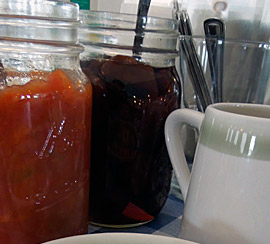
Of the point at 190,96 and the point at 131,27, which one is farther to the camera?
the point at 190,96

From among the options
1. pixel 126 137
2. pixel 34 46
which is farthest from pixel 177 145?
pixel 34 46

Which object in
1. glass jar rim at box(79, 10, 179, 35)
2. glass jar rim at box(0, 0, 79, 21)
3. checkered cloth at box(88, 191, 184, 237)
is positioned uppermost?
glass jar rim at box(0, 0, 79, 21)

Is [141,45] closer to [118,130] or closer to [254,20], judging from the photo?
[118,130]

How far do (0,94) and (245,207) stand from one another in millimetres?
200

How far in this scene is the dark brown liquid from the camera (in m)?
0.34

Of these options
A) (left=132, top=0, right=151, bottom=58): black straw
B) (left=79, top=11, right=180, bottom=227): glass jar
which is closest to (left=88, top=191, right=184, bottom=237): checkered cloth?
(left=79, top=11, right=180, bottom=227): glass jar

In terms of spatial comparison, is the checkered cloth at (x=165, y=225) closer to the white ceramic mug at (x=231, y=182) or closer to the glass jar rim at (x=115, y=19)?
the white ceramic mug at (x=231, y=182)

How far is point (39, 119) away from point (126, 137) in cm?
10

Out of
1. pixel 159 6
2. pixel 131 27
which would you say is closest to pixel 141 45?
pixel 131 27

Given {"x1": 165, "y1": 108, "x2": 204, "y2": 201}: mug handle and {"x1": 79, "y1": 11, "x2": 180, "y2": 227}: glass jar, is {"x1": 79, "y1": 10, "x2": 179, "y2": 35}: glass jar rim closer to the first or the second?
{"x1": 79, "y1": 11, "x2": 180, "y2": 227}: glass jar

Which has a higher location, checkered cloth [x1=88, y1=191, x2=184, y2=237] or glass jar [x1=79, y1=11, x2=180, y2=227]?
glass jar [x1=79, y1=11, x2=180, y2=227]

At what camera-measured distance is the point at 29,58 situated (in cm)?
28

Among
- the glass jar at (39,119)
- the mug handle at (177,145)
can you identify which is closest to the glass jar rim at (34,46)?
the glass jar at (39,119)

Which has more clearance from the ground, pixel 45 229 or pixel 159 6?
pixel 159 6
